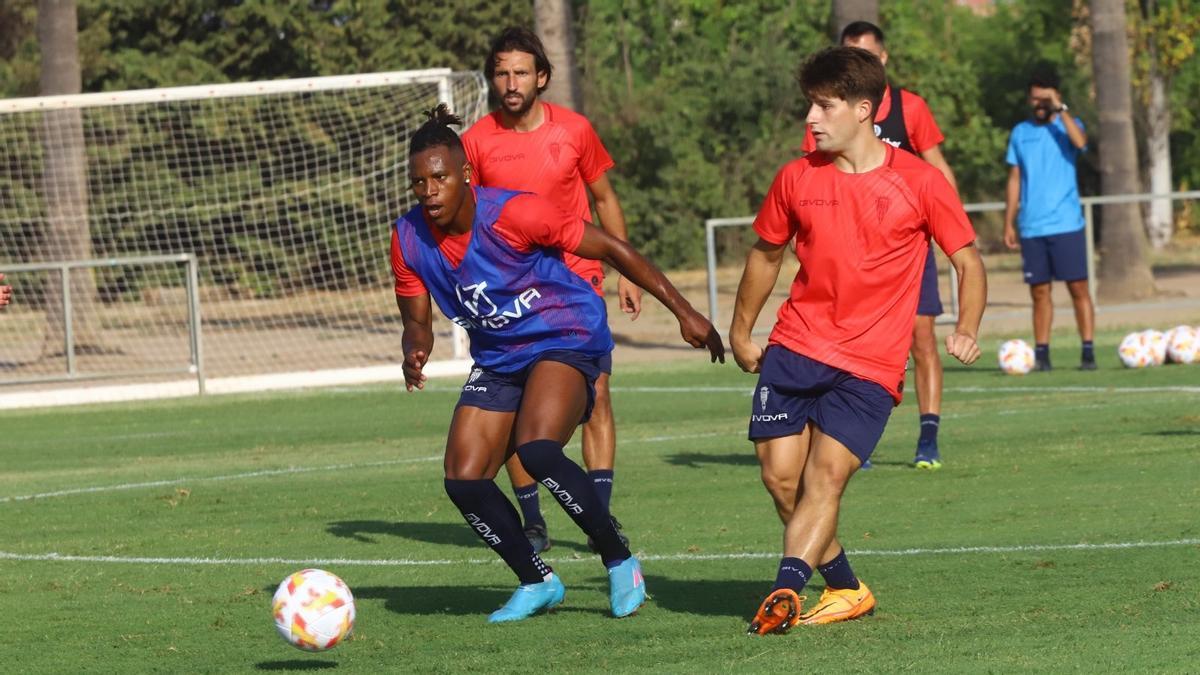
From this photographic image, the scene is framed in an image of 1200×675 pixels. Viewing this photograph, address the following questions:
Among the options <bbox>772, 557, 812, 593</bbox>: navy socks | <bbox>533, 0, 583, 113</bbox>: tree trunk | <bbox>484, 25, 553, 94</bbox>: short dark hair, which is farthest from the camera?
<bbox>533, 0, 583, 113</bbox>: tree trunk

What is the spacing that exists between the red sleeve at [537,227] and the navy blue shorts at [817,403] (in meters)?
0.89

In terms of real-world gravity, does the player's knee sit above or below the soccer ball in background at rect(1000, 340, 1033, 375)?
above

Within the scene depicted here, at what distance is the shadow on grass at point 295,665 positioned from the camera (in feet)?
20.3

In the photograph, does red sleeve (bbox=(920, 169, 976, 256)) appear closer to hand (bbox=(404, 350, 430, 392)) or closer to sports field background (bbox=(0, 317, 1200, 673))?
sports field background (bbox=(0, 317, 1200, 673))

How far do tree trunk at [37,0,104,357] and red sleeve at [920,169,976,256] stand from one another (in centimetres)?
1664

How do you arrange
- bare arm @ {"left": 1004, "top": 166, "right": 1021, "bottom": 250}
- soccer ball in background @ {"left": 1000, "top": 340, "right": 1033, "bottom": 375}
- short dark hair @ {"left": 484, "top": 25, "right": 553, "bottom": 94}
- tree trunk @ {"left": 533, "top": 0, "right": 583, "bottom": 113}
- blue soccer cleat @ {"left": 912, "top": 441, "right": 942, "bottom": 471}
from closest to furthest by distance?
short dark hair @ {"left": 484, "top": 25, "right": 553, "bottom": 94}, blue soccer cleat @ {"left": 912, "top": 441, "right": 942, "bottom": 471}, bare arm @ {"left": 1004, "top": 166, "right": 1021, "bottom": 250}, soccer ball in background @ {"left": 1000, "top": 340, "right": 1033, "bottom": 375}, tree trunk @ {"left": 533, "top": 0, "right": 583, "bottom": 113}

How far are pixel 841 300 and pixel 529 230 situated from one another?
117cm

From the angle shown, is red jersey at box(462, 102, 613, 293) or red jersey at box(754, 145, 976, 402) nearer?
red jersey at box(754, 145, 976, 402)

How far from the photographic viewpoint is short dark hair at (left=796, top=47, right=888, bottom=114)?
6535mm

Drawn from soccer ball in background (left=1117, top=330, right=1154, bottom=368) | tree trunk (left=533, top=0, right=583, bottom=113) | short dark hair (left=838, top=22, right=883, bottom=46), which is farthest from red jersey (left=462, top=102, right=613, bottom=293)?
tree trunk (left=533, top=0, right=583, bottom=113)

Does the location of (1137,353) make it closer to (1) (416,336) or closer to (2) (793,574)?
(1) (416,336)

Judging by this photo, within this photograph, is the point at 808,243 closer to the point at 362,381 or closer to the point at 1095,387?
the point at 1095,387

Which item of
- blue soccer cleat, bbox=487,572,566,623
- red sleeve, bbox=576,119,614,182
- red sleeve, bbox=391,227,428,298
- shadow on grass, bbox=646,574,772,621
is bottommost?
shadow on grass, bbox=646,574,772,621

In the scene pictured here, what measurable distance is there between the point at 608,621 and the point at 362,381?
498 inches
